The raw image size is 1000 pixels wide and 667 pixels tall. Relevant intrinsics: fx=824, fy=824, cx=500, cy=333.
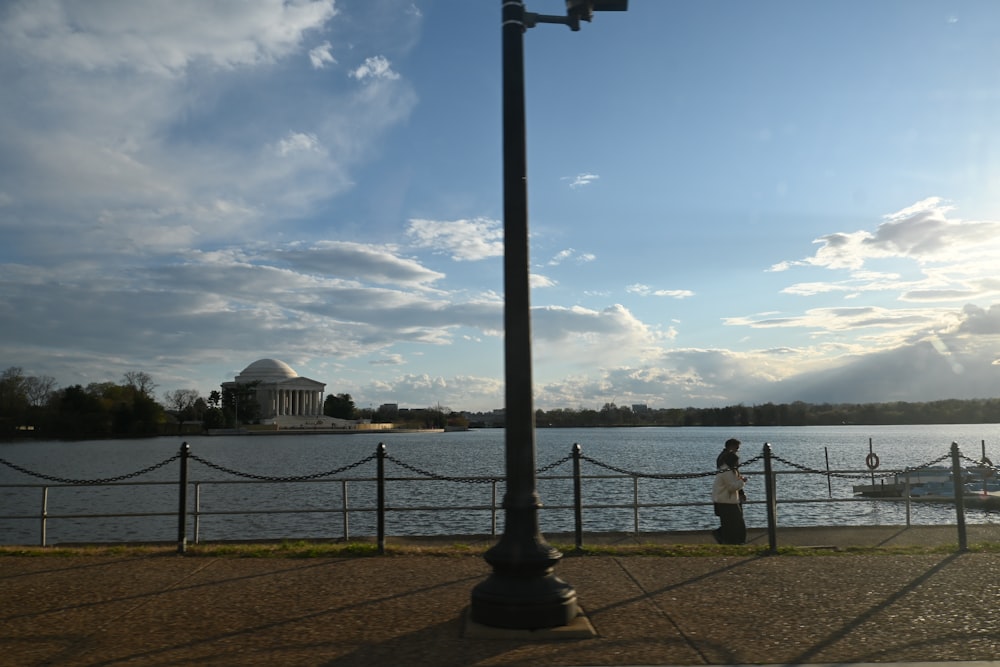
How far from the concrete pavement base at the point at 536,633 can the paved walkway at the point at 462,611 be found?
0.04 metres

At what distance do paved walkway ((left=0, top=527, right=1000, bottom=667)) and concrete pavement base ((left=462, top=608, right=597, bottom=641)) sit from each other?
1.4 inches

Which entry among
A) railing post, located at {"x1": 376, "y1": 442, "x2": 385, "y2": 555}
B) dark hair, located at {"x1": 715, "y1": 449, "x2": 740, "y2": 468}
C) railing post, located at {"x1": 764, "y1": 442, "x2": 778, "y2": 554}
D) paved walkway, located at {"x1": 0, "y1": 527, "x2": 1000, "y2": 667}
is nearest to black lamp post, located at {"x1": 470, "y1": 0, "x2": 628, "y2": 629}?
paved walkway, located at {"x1": 0, "y1": 527, "x2": 1000, "y2": 667}

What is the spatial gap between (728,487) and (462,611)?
6858 mm

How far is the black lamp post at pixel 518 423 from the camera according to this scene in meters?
6.64

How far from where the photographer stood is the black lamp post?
6637mm

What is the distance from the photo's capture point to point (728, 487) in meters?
13.0

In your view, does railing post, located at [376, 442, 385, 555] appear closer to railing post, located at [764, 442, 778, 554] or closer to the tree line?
railing post, located at [764, 442, 778, 554]

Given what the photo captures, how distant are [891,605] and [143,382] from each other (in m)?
171

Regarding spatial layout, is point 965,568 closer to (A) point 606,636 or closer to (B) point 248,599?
(A) point 606,636

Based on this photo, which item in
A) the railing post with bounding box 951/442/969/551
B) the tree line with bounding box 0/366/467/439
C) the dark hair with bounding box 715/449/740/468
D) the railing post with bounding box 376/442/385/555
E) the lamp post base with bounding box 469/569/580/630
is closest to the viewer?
the lamp post base with bounding box 469/569/580/630

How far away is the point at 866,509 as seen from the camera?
34.5 metres

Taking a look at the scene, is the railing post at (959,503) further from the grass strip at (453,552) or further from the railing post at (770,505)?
the railing post at (770,505)

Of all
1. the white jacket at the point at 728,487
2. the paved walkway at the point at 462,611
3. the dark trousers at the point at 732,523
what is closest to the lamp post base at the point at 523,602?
the paved walkway at the point at 462,611

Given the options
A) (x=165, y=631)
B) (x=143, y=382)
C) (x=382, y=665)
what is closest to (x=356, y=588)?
(x=165, y=631)
